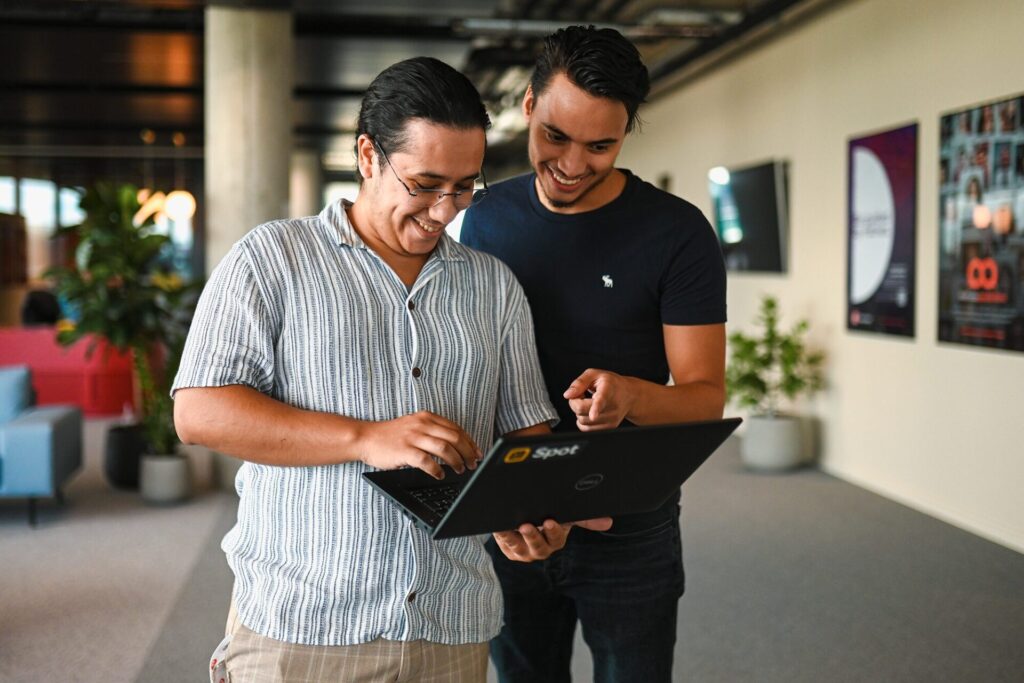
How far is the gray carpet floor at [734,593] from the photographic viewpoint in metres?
4.03

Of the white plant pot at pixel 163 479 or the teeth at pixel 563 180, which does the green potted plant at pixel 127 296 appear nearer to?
the white plant pot at pixel 163 479

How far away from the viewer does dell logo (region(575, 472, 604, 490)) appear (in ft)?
4.67

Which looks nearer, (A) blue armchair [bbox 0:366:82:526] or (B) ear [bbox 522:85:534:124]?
(B) ear [bbox 522:85:534:124]

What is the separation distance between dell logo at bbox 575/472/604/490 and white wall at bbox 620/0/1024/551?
493 centimetres

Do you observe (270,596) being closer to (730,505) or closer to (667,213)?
(667,213)

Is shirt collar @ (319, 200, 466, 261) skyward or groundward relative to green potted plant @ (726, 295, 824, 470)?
skyward

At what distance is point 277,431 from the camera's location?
1.42 m

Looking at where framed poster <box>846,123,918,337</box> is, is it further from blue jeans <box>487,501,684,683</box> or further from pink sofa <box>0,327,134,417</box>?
pink sofa <box>0,327,134,417</box>

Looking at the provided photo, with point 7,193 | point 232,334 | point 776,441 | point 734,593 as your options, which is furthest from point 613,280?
point 7,193

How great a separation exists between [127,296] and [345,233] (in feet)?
18.9

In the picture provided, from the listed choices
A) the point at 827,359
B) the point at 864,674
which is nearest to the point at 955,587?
the point at 864,674

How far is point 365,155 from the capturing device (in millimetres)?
1559

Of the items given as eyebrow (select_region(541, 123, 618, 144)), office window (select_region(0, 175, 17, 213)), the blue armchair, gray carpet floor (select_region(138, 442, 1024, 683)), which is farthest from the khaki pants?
office window (select_region(0, 175, 17, 213))

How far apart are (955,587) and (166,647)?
351 cm
